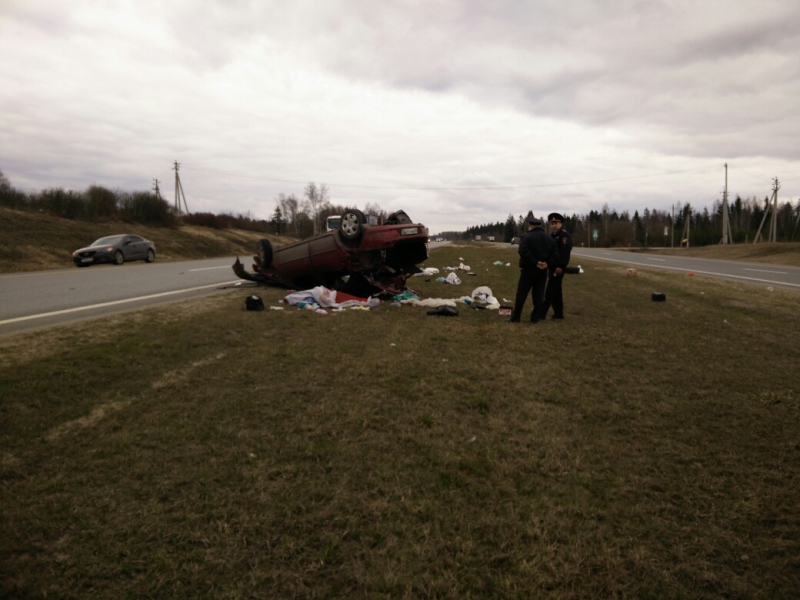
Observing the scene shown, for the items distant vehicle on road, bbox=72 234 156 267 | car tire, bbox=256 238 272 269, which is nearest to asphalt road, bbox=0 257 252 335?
car tire, bbox=256 238 272 269

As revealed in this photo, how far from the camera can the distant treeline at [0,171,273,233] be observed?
110 feet

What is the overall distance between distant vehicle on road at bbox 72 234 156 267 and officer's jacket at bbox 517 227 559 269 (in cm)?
1952

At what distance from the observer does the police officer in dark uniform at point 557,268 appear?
333 inches

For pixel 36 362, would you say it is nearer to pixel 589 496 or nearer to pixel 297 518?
pixel 297 518

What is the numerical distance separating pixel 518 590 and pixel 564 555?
0.35 metres

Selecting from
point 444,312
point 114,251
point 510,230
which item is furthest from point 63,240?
point 510,230

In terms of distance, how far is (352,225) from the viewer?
9141 mm

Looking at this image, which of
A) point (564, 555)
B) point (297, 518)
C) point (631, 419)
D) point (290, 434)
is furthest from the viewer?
point (631, 419)

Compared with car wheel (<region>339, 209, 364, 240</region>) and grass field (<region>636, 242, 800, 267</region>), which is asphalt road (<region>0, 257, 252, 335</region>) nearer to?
car wheel (<region>339, 209, 364, 240</region>)

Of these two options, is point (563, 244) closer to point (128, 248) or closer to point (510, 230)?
point (128, 248)

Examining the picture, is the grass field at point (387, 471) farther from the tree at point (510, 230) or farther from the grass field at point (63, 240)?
the tree at point (510, 230)

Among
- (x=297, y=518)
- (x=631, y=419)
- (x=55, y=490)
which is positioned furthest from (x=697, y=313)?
(x=55, y=490)

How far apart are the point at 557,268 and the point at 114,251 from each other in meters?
20.2

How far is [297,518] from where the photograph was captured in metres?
2.43
